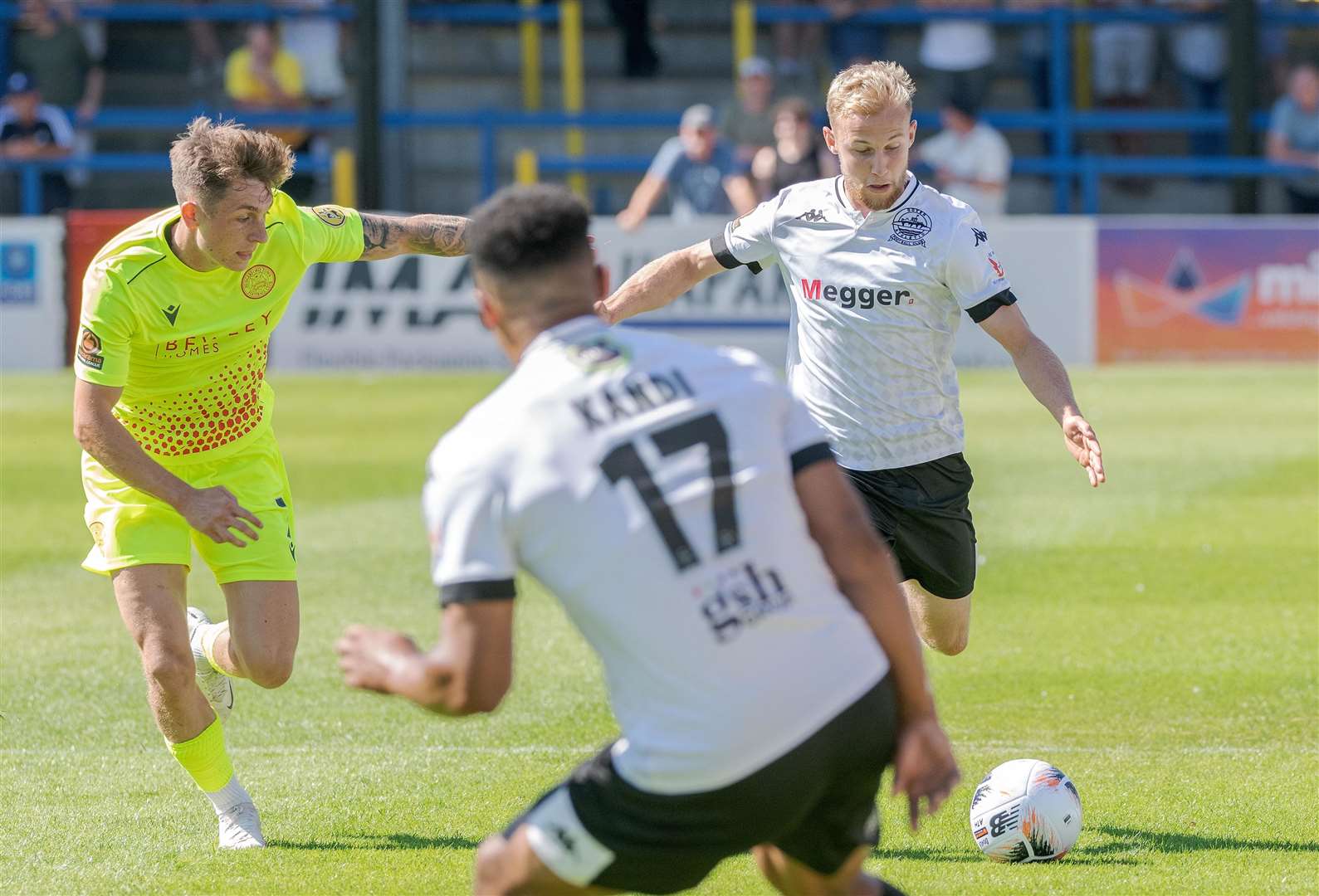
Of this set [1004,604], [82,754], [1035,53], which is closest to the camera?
[82,754]

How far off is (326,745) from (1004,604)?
13.5 feet

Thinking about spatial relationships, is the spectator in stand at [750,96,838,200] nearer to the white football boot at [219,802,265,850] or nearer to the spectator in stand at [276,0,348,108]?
the spectator in stand at [276,0,348,108]

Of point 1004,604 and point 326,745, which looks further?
point 1004,604

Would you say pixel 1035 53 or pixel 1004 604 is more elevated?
pixel 1035 53

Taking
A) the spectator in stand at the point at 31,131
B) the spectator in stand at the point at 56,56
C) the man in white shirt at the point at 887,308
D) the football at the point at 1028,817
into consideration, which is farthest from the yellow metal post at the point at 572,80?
the football at the point at 1028,817

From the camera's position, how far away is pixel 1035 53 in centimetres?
2452

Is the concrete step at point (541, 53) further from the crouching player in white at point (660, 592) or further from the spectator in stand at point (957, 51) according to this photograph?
the crouching player in white at point (660, 592)

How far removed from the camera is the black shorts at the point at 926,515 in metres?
6.59

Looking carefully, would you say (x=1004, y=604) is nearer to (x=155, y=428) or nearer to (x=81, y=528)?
(x=155, y=428)

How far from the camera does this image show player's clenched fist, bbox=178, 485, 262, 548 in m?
5.71

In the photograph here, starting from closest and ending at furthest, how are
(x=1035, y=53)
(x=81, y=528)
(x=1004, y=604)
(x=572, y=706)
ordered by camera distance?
1. (x=572, y=706)
2. (x=1004, y=604)
3. (x=81, y=528)
4. (x=1035, y=53)

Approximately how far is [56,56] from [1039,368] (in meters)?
19.5

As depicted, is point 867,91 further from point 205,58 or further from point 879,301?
point 205,58

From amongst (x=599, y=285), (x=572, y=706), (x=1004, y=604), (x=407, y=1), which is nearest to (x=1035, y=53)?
(x=407, y=1)
